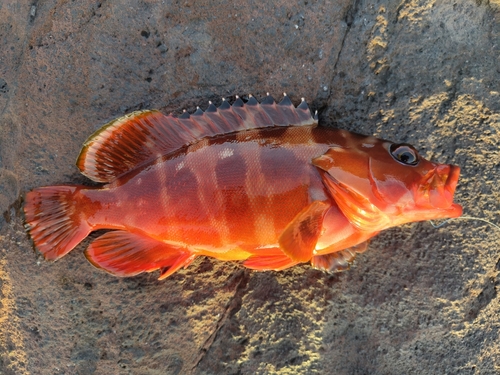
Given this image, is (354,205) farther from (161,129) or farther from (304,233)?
(161,129)

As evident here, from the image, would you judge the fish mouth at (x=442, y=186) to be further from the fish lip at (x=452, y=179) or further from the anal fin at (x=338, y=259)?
the anal fin at (x=338, y=259)

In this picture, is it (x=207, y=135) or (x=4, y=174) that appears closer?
(x=207, y=135)

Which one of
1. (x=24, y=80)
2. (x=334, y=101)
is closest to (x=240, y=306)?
(x=334, y=101)

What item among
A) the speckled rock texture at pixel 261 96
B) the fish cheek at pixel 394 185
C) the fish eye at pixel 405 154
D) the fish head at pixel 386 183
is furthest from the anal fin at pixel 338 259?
the fish eye at pixel 405 154

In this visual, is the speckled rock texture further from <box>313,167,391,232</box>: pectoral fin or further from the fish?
<box>313,167,391,232</box>: pectoral fin

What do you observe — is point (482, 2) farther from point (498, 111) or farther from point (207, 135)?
point (207, 135)
